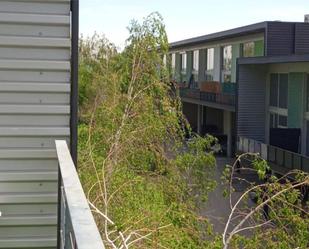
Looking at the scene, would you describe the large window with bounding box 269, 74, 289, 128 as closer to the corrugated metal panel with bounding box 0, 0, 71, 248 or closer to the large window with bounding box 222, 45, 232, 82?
the large window with bounding box 222, 45, 232, 82

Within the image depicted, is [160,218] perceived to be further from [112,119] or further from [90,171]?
[112,119]

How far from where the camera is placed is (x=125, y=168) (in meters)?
8.65

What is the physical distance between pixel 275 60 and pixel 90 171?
2009cm

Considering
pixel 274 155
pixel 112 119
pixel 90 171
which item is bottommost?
pixel 274 155

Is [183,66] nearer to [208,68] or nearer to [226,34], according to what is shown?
[208,68]

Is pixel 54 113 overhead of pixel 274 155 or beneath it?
overhead

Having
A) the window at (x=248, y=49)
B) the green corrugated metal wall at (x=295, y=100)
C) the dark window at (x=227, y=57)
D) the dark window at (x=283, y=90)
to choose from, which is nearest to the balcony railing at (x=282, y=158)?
the green corrugated metal wall at (x=295, y=100)

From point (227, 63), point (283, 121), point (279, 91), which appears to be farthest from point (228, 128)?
point (283, 121)

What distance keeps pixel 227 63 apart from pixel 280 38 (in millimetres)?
9102

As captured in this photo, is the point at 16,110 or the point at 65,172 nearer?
the point at 65,172

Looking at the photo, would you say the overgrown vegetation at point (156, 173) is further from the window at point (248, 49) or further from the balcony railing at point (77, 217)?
the window at point (248, 49)

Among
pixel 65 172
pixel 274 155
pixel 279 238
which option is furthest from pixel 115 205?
pixel 274 155

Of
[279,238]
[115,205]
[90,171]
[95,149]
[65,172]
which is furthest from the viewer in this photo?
[95,149]

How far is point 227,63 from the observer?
40312mm
